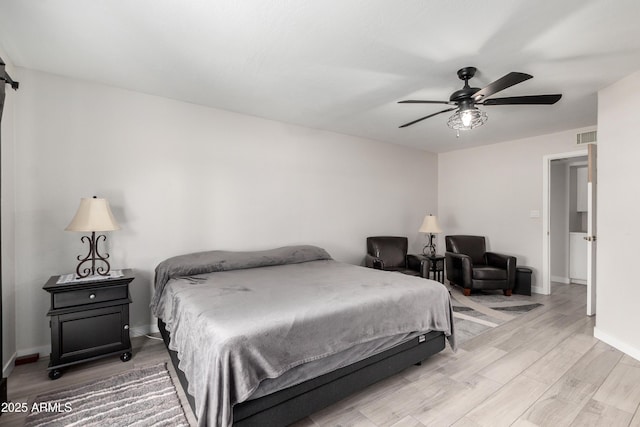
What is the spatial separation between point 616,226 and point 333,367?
298cm

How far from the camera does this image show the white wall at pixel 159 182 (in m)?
2.55

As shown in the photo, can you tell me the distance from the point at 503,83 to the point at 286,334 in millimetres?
2138

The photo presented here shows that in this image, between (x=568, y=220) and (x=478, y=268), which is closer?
(x=478, y=268)

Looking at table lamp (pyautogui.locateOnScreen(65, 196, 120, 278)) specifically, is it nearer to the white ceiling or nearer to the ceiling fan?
the white ceiling

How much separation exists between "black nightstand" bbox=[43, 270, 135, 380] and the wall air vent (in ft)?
19.0

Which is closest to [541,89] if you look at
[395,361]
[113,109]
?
[395,361]

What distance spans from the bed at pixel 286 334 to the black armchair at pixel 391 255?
166cm

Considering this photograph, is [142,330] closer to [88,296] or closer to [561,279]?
[88,296]

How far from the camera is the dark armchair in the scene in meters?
4.34

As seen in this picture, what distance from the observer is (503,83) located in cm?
199

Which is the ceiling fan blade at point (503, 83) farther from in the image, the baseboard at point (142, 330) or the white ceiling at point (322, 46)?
the baseboard at point (142, 330)

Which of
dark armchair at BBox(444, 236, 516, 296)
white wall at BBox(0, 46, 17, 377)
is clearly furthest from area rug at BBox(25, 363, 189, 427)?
dark armchair at BBox(444, 236, 516, 296)

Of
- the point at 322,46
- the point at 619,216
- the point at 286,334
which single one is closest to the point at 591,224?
the point at 619,216

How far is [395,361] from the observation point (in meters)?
2.13
